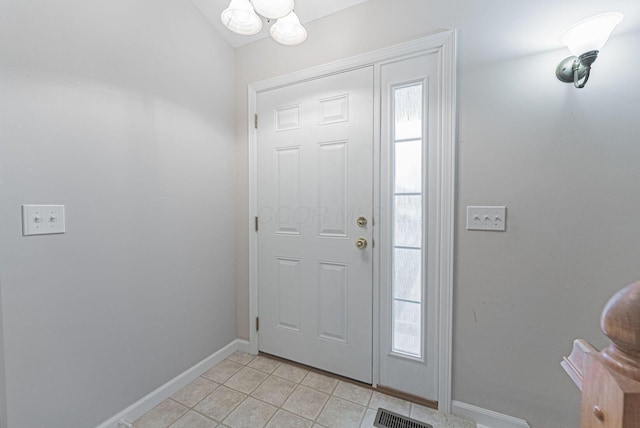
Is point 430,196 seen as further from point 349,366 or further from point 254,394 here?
point 254,394

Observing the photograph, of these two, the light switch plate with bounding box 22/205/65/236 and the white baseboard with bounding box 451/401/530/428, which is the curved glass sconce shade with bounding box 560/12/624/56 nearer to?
the white baseboard with bounding box 451/401/530/428

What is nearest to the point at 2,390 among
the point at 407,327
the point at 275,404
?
the point at 275,404

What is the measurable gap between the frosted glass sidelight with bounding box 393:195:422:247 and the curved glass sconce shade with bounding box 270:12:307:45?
104 centimetres

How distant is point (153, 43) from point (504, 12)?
190cm

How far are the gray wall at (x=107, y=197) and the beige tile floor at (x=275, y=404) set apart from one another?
201 millimetres

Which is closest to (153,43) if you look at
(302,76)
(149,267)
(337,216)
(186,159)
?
(186,159)

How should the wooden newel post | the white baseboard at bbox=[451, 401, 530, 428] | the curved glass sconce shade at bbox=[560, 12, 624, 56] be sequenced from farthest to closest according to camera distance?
the white baseboard at bbox=[451, 401, 530, 428] < the curved glass sconce shade at bbox=[560, 12, 624, 56] < the wooden newel post

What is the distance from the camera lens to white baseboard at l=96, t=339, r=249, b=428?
4.41 feet

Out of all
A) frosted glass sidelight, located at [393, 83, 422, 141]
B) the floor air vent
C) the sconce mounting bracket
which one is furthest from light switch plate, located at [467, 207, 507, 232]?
the floor air vent

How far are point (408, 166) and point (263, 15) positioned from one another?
1.07 metres

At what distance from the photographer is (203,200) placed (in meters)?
1.79

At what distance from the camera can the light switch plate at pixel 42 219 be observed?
1.04 meters

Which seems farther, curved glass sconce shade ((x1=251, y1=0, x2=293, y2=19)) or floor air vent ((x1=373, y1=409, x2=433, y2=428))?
floor air vent ((x1=373, y1=409, x2=433, y2=428))

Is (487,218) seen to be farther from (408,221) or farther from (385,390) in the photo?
(385,390)
